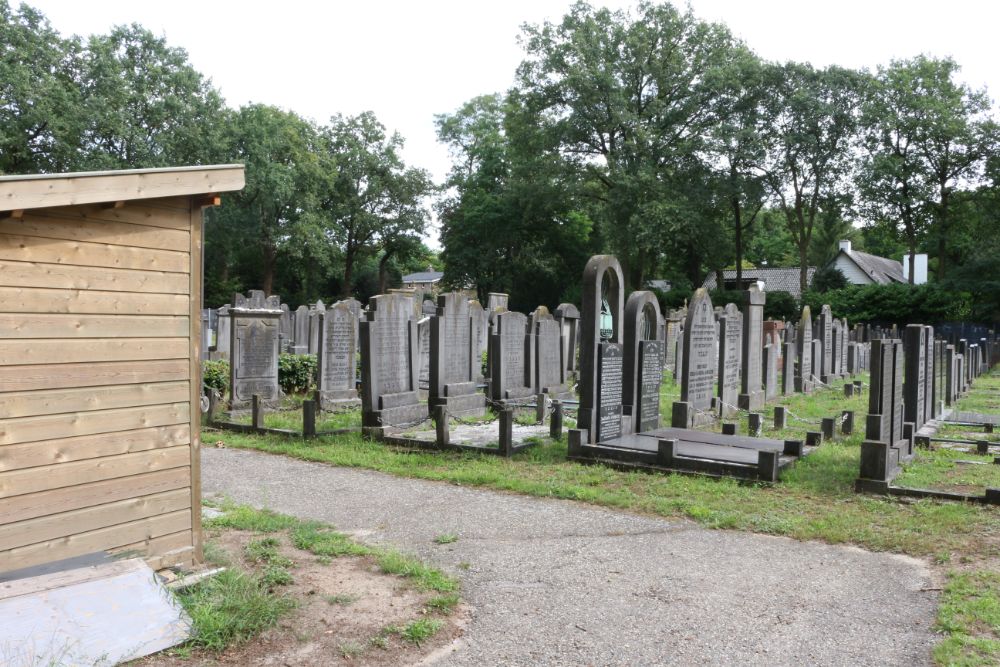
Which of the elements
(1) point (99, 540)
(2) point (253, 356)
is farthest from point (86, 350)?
(2) point (253, 356)

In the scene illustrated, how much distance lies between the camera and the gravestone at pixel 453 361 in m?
11.7

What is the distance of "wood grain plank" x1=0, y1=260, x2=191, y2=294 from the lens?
3.75m

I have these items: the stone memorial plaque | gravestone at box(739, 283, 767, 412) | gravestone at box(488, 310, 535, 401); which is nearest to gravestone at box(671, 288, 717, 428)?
gravestone at box(739, 283, 767, 412)

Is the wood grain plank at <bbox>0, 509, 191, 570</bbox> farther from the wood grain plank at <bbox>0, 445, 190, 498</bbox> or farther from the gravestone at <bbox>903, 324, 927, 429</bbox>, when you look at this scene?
the gravestone at <bbox>903, 324, 927, 429</bbox>

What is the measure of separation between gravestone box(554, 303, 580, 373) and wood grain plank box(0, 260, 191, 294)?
13396 mm

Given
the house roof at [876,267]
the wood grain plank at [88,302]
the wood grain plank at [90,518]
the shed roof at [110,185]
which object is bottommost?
the wood grain plank at [90,518]

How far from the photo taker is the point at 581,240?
48281mm

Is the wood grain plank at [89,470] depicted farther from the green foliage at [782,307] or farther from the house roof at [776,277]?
the house roof at [776,277]

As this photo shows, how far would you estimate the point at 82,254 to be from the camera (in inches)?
158

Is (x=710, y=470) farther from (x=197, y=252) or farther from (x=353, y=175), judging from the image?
(x=353, y=175)

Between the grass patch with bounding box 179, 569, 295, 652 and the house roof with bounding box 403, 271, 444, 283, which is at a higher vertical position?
the house roof with bounding box 403, 271, 444, 283

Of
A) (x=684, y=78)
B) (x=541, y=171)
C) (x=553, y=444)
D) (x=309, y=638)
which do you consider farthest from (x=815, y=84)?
(x=309, y=638)

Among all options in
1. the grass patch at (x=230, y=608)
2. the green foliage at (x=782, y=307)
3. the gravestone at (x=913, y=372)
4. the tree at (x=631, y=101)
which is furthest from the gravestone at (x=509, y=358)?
the green foliage at (x=782, y=307)

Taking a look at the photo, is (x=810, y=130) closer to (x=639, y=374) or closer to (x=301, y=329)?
(x=301, y=329)
